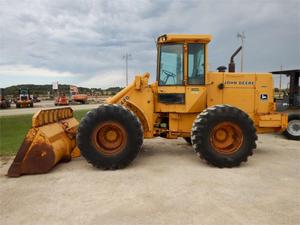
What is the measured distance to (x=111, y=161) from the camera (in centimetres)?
594

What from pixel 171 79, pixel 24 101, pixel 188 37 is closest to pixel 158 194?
pixel 171 79

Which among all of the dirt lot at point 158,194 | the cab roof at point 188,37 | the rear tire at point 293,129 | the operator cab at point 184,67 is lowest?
the dirt lot at point 158,194

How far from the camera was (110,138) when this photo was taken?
6301mm

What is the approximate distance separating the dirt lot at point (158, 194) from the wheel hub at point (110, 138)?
47 cm

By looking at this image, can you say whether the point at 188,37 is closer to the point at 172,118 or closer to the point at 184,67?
the point at 184,67

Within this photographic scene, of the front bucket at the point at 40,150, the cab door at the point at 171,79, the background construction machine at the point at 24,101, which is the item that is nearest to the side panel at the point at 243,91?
the cab door at the point at 171,79

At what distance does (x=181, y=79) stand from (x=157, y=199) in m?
3.22

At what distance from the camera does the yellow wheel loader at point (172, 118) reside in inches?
234

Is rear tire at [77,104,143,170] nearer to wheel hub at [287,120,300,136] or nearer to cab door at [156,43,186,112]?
cab door at [156,43,186,112]

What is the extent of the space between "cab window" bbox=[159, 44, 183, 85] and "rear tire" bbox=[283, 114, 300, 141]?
5.34 m

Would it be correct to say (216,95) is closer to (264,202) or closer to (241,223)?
(264,202)

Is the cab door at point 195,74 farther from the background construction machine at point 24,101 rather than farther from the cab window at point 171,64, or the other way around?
the background construction machine at point 24,101

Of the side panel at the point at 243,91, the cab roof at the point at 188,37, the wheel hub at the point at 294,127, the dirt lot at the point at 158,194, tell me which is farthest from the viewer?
the wheel hub at the point at 294,127

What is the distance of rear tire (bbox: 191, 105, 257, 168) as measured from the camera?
601 centimetres
